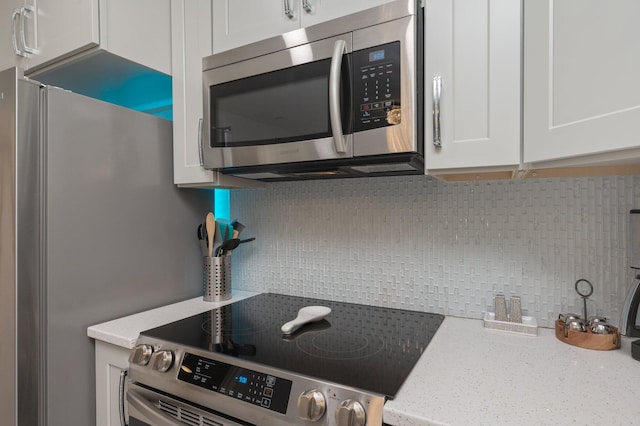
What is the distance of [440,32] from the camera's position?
36.5 inches

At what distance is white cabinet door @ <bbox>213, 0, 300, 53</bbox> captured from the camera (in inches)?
44.2

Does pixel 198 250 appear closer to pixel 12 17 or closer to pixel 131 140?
pixel 131 140

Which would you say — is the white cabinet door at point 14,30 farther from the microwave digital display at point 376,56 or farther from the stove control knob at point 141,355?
the microwave digital display at point 376,56

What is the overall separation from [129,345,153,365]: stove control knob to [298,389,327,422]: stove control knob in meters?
0.53

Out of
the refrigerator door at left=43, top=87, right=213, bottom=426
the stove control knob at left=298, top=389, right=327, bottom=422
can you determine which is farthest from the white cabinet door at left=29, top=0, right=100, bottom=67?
the stove control knob at left=298, top=389, right=327, bottom=422

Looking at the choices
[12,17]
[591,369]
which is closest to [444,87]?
[591,369]

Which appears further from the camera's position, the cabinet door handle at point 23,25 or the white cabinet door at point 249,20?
the cabinet door handle at point 23,25

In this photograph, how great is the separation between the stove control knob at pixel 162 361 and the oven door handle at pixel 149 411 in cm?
12

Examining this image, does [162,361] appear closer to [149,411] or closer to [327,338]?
[149,411]

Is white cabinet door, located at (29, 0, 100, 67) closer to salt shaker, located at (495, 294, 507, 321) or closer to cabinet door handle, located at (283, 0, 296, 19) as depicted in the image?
cabinet door handle, located at (283, 0, 296, 19)

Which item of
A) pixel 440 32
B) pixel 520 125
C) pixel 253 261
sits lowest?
pixel 253 261

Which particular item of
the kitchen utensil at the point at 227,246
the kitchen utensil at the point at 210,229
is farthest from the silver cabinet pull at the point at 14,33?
the kitchen utensil at the point at 227,246

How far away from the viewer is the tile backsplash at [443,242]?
1.03m

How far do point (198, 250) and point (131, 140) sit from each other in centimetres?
55
